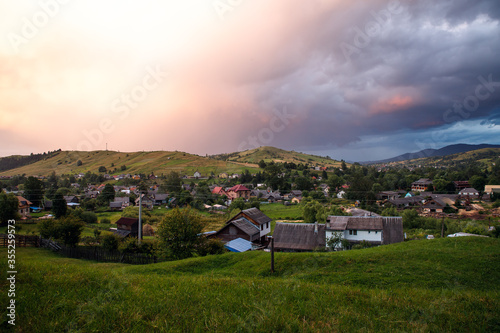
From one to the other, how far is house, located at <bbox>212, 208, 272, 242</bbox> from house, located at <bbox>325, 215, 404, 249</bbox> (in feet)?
37.1

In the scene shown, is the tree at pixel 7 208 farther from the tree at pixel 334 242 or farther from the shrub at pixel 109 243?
the tree at pixel 334 242

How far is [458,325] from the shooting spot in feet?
17.0

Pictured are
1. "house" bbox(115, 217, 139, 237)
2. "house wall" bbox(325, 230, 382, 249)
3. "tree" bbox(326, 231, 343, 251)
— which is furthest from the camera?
"house" bbox(115, 217, 139, 237)

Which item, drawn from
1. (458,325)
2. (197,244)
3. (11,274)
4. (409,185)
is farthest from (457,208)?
(11,274)

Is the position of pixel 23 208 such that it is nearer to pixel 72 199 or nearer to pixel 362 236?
pixel 72 199

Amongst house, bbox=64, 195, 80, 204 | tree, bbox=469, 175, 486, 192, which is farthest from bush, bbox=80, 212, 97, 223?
tree, bbox=469, 175, 486, 192

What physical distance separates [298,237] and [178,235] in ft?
63.0

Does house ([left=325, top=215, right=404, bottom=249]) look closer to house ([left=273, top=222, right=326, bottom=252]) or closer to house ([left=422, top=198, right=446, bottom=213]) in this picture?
house ([left=273, top=222, right=326, bottom=252])

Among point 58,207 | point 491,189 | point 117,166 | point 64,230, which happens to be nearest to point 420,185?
point 491,189

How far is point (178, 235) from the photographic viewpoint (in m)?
24.6

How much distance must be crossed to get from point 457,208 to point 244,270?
271 feet

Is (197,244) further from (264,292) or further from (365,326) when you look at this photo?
(365,326)

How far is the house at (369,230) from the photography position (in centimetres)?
3656

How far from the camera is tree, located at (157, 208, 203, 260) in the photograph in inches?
965
